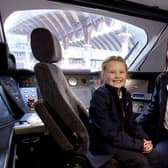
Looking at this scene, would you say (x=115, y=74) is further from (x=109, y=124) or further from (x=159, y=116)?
(x=159, y=116)

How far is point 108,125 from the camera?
1.21m

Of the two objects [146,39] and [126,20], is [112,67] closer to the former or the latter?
[126,20]

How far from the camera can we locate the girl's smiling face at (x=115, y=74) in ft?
4.49

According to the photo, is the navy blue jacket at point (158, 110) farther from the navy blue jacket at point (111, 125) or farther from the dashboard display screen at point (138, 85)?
the dashboard display screen at point (138, 85)

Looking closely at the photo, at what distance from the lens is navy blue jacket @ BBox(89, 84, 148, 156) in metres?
1.20

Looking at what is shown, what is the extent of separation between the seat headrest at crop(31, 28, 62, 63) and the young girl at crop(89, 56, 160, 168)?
0.36 m

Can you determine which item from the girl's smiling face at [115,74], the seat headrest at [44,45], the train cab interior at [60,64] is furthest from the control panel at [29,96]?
the girl's smiling face at [115,74]

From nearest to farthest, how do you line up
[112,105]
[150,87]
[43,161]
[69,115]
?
[69,115]
[112,105]
[43,161]
[150,87]

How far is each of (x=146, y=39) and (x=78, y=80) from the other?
3.62 feet

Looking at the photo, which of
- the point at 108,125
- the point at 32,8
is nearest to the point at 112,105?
the point at 108,125

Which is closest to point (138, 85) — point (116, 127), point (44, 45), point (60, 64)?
point (60, 64)

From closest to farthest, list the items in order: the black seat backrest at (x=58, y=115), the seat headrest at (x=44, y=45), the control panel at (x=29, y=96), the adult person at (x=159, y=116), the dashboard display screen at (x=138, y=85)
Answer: the black seat backrest at (x=58, y=115) → the seat headrest at (x=44, y=45) → the adult person at (x=159, y=116) → the control panel at (x=29, y=96) → the dashboard display screen at (x=138, y=85)

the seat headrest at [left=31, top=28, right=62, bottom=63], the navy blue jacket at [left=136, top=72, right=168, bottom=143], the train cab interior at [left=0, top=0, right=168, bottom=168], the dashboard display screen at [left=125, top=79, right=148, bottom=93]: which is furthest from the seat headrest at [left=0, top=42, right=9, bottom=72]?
the dashboard display screen at [left=125, top=79, right=148, bottom=93]

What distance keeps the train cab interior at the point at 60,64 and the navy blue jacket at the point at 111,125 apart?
0.10m
